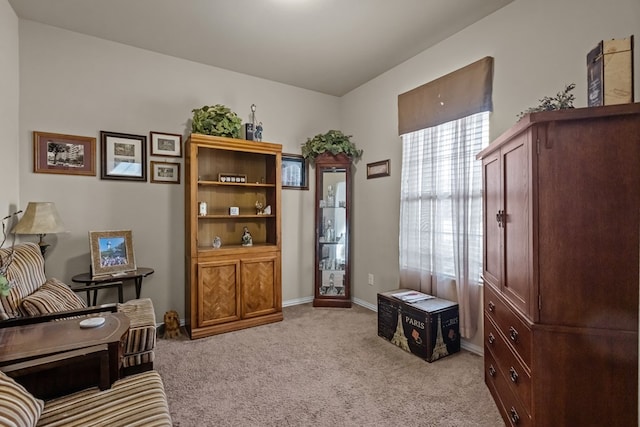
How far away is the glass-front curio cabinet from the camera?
4105mm

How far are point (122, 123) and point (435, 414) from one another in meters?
3.65

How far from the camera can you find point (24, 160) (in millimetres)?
2721

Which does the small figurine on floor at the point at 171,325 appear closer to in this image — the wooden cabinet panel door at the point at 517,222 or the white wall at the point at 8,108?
the white wall at the point at 8,108

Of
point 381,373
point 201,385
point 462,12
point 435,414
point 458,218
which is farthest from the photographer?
point 458,218

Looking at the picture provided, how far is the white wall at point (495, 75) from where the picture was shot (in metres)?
2.06

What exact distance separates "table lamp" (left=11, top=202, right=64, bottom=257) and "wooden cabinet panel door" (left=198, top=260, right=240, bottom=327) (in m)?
1.21

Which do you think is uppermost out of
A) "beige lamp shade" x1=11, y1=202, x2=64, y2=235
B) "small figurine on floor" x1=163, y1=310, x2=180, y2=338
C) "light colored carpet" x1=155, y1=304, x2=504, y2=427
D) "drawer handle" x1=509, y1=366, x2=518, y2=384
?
"beige lamp shade" x1=11, y1=202, x2=64, y2=235

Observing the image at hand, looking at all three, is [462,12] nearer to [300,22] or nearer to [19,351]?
[300,22]

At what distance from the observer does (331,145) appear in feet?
13.2

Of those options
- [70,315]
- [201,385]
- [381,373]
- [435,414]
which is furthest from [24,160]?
[435,414]

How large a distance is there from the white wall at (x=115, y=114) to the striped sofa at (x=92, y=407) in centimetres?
200

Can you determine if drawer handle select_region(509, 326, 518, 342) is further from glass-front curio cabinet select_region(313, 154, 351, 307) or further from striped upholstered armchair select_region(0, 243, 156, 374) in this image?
glass-front curio cabinet select_region(313, 154, 351, 307)

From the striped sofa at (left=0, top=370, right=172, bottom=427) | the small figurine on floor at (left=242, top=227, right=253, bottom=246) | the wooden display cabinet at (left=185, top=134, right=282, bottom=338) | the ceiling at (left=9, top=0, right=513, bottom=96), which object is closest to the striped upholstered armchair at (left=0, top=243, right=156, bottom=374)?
the striped sofa at (left=0, top=370, right=172, bottom=427)

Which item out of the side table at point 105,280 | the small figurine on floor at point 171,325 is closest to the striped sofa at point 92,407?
the side table at point 105,280
